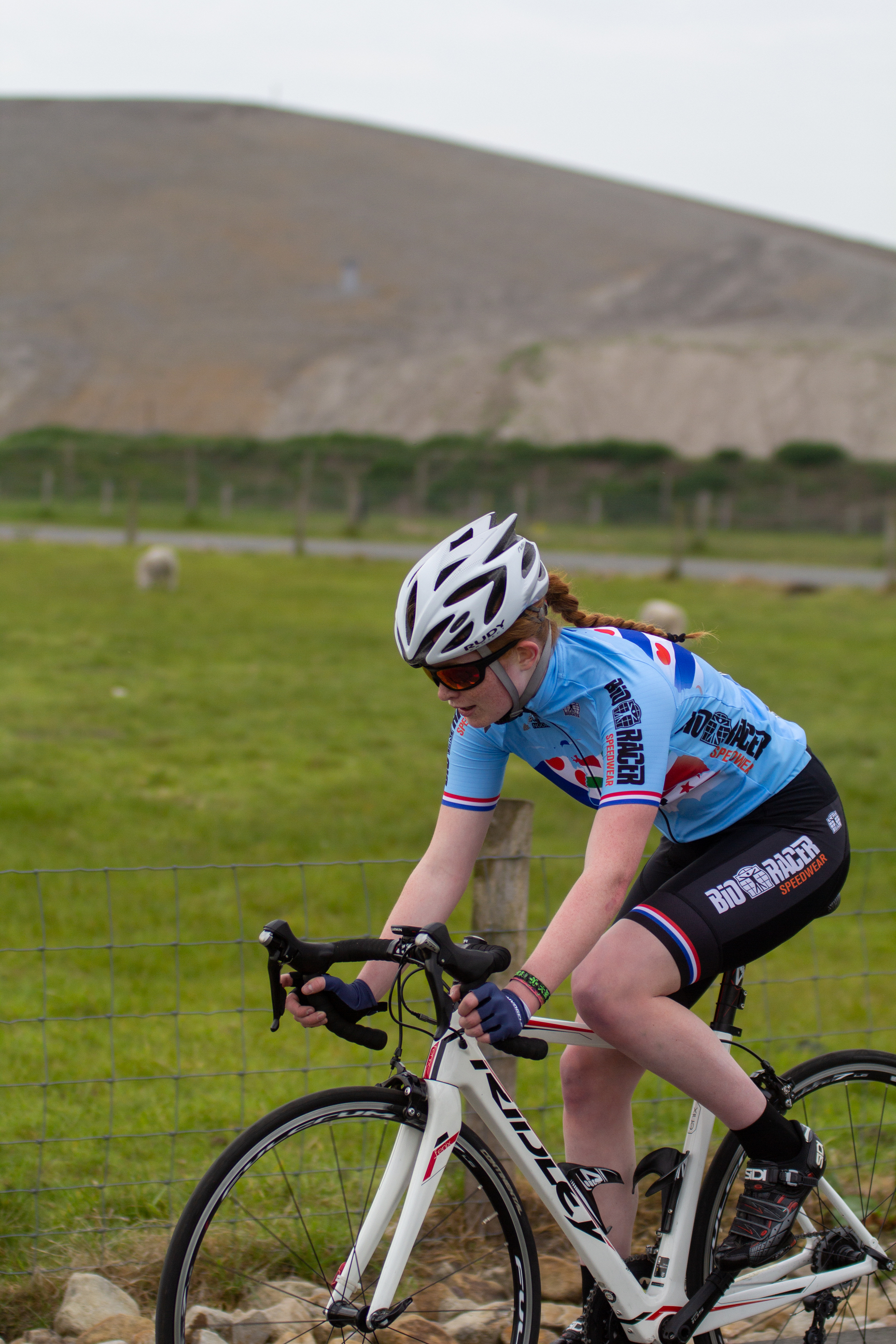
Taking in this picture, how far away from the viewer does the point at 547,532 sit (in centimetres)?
3841

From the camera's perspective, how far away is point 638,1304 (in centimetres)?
307

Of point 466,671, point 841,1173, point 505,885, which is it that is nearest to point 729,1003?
point 505,885

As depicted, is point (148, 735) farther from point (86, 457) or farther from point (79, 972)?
point (86, 457)

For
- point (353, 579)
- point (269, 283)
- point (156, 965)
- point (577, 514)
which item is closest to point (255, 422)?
point (269, 283)

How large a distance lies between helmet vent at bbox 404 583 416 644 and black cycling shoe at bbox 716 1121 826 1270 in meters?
1.58

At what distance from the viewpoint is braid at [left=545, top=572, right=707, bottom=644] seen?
126 inches

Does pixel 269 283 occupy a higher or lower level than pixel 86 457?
higher

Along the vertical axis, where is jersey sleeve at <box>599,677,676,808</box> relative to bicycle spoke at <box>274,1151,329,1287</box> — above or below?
above

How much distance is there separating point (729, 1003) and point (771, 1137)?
333 mm

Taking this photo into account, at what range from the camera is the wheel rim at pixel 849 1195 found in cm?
346

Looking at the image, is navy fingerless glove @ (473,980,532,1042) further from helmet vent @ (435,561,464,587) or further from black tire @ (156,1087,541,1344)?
helmet vent @ (435,561,464,587)

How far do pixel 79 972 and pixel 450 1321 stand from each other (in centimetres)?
341

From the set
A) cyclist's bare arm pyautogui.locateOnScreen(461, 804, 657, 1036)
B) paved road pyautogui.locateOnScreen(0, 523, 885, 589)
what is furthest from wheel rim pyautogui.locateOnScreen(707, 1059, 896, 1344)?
paved road pyautogui.locateOnScreen(0, 523, 885, 589)

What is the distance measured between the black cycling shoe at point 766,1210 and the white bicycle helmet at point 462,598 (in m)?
1.50
